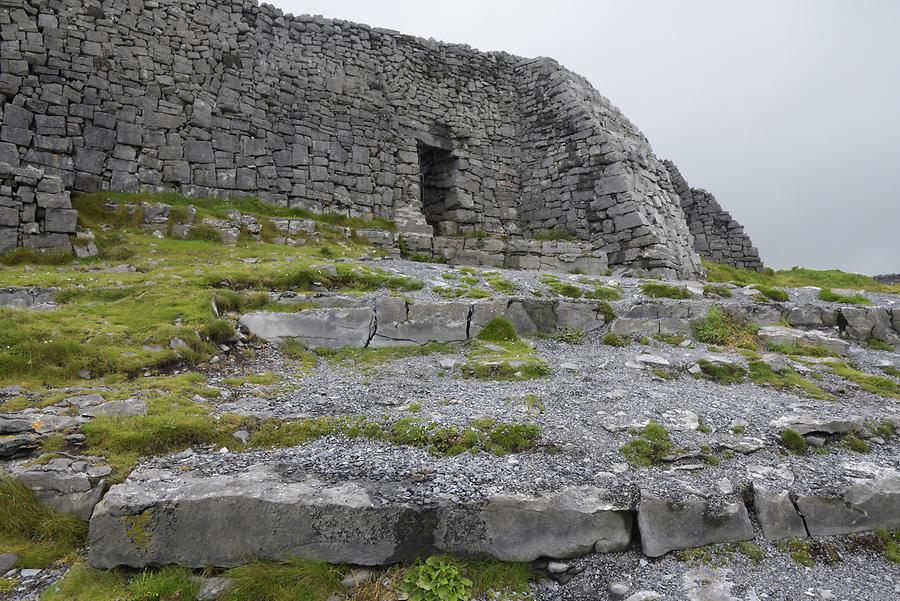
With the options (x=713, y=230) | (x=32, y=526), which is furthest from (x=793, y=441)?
(x=713, y=230)

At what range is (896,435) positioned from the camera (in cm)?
766

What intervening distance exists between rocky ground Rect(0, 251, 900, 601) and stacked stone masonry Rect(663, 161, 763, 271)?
21622 millimetres

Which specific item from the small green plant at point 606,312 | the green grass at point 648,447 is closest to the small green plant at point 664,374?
the green grass at point 648,447

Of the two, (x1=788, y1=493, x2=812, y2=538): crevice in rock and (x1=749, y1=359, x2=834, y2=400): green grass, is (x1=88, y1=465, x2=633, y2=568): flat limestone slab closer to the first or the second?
(x1=788, y1=493, x2=812, y2=538): crevice in rock

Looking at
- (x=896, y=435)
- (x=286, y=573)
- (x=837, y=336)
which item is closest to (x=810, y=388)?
(x=896, y=435)

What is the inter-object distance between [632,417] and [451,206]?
18077mm

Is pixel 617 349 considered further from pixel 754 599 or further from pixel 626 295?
pixel 754 599

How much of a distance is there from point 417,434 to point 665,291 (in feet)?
33.7

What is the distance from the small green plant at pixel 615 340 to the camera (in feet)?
38.6

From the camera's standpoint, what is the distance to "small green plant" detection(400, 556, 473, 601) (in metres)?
5.22

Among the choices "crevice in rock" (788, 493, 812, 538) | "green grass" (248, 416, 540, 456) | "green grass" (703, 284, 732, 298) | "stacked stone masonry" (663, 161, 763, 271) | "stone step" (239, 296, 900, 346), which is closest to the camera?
"crevice in rock" (788, 493, 812, 538)

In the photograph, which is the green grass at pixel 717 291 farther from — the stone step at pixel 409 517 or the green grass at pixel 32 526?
the green grass at pixel 32 526

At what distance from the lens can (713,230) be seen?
31.2m

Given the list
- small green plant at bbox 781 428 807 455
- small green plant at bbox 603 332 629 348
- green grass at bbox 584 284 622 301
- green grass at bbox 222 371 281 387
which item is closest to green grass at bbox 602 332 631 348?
small green plant at bbox 603 332 629 348
